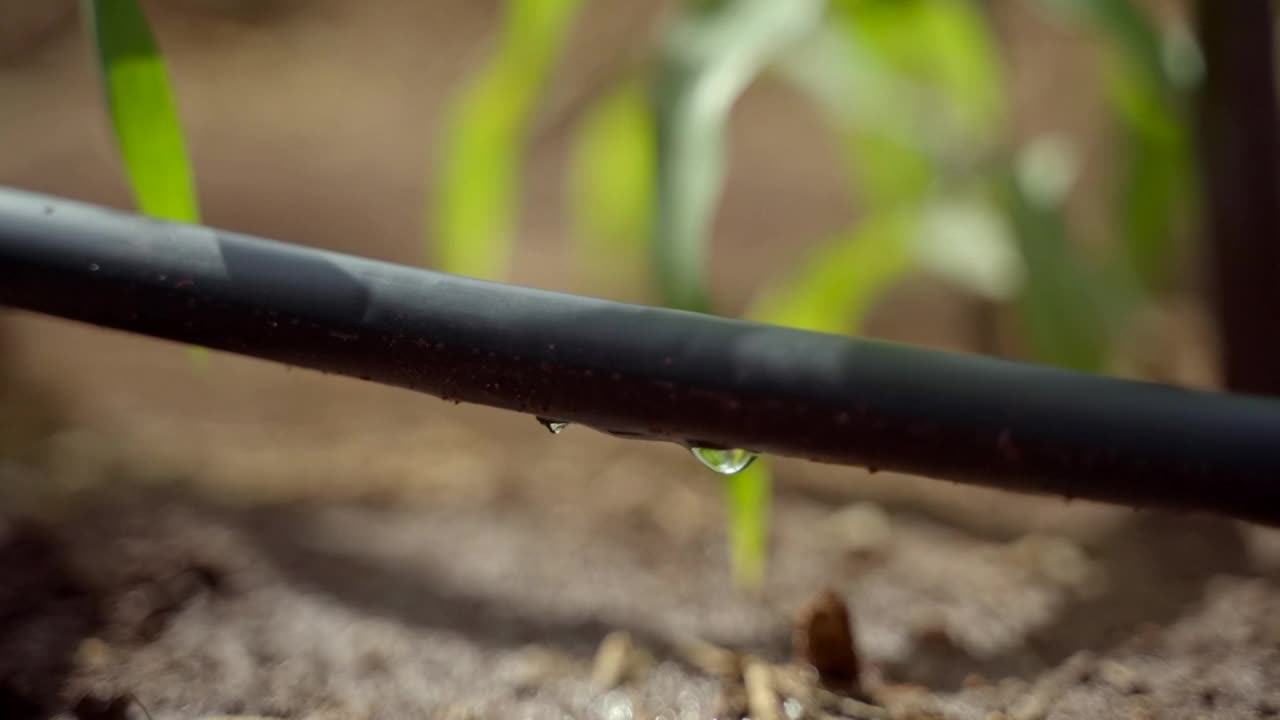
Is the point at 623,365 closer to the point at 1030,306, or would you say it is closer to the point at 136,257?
the point at 136,257

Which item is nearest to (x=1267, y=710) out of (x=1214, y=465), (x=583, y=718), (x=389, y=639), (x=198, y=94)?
(x=1214, y=465)

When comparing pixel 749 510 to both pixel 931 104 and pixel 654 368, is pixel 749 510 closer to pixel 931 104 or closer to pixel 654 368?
pixel 654 368

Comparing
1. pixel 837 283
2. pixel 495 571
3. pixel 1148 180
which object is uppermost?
pixel 1148 180

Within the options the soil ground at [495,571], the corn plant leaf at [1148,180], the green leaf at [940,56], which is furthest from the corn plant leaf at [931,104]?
the soil ground at [495,571]

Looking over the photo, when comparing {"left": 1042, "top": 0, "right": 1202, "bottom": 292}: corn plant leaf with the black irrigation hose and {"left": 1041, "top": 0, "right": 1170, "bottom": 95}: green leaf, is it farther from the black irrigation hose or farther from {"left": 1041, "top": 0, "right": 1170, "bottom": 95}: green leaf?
the black irrigation hose

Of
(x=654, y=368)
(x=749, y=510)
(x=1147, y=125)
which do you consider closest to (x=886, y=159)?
(x=1147, y=125)

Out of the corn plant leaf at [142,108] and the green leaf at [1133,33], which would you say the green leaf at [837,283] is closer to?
the green leaf at [1133,33]
